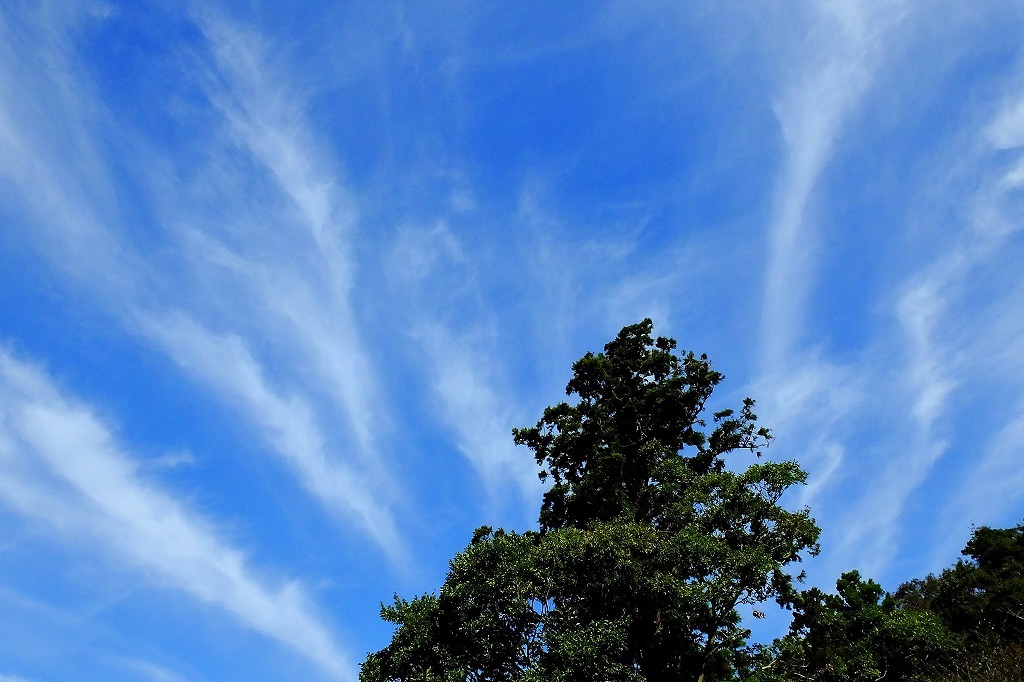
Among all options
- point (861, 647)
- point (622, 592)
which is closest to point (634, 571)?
point (622, 592)

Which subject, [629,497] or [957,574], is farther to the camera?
[957,574]

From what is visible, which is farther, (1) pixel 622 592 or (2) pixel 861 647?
(2) pixel 861 647

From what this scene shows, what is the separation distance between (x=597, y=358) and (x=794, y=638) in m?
13.2

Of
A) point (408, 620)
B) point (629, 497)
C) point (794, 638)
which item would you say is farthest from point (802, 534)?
point (408, 620)

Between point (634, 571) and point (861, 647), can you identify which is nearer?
point (634, 571)

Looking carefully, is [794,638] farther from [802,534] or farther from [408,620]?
[408,620]

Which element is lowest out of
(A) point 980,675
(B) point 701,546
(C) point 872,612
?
(A) point 980,675

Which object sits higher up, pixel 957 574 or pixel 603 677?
pixel 957 574

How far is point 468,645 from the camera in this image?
895 inches

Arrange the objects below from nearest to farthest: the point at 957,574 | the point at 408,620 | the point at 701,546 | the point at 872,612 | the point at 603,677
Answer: the point at 603,677
the point at 701,546
the point at 408,620
the point at 872,612
the point at 957,574

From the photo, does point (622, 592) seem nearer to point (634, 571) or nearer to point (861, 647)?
point (634, 571)

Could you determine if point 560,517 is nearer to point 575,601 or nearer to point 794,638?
point 575,601

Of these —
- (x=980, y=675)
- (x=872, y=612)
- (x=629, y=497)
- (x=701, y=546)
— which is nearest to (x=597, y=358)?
(x=629, y=497)

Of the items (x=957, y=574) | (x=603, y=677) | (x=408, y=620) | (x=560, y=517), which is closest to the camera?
(x=603, y=677)
